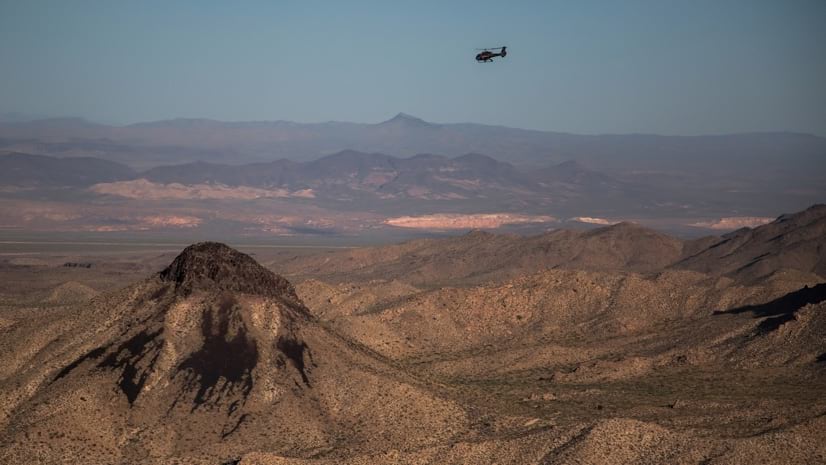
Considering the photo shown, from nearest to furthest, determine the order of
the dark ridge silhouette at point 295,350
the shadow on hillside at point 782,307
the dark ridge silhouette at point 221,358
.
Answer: the dark ridge silhouette at point 221,358
the dark ridge silhouette at point 295,350
the shadow on hillside at point 782,307

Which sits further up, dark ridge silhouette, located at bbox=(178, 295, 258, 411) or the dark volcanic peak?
the dark volcanic peak

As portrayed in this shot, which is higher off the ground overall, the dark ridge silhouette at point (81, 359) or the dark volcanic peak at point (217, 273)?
the dark volcanic peak at point (217, 273)

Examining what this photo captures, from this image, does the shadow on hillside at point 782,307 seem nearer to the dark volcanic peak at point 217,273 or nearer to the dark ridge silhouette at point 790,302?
the dark ridge silhouette at point 790,302

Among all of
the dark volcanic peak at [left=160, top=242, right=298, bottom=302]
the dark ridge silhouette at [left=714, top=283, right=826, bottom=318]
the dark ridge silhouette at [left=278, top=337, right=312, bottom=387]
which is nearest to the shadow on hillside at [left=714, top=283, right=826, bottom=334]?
the dark ridge silhouette at [left=714, top=283, right=826, bottom=318]

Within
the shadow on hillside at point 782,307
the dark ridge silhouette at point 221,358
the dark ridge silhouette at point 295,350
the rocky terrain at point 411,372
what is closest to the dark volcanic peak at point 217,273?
the rocky terrain at point 411,372

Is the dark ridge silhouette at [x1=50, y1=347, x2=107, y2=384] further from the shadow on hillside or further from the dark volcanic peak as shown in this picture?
the shadow on hillside

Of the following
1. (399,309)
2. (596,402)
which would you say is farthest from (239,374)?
(399,309)

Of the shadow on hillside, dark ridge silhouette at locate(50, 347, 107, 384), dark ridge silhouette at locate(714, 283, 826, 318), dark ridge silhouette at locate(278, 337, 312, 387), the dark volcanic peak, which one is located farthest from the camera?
dark ridge silhouette at locate(714, 283, 826, 318)
